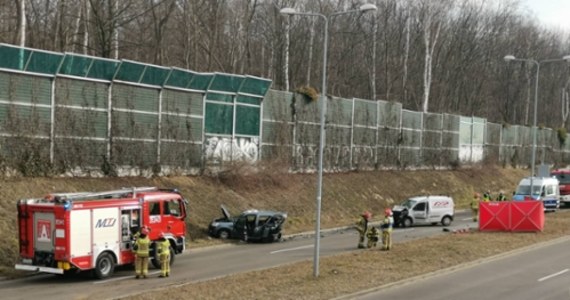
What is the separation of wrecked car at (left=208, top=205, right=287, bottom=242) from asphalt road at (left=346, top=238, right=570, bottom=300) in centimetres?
1101

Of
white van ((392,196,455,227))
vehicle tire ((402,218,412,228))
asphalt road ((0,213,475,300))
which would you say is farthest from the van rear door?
asphalt road ((0,213,475,300))

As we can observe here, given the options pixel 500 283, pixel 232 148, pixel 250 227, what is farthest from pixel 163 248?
pixel 232 148

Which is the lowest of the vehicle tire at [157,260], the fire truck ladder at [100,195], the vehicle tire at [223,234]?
the vehicle tire at [223,234]

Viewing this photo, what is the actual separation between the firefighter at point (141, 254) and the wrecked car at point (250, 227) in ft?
32.9

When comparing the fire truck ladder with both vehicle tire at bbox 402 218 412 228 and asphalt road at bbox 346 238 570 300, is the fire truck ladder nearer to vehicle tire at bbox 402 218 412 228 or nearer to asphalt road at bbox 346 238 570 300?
asphalt road at bbox 346 238 570 300

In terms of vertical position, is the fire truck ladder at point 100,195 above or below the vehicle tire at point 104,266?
above

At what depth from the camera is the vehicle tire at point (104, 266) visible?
20.8 m

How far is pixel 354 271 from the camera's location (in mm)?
20250

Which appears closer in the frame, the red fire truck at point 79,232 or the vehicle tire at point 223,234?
the red fire truck at point 79,232

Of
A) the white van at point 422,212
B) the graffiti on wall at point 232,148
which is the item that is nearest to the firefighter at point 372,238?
the white van at point 422,212

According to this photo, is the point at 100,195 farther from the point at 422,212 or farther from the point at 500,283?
the point at 422,212

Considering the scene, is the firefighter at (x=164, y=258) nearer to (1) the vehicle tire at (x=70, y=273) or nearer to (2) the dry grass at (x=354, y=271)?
(2) the dry grass at (x=354, y=271)

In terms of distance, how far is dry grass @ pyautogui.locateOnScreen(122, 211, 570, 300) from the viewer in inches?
656

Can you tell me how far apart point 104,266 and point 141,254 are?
1362 millimetres
